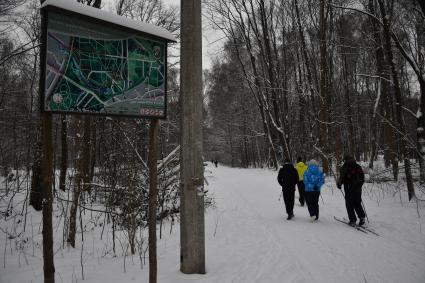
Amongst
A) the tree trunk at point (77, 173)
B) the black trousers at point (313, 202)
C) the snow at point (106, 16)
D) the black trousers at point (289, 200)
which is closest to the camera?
the snow at point (106, 16)

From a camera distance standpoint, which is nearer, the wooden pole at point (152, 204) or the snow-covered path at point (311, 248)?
the wooden pole at point (152, 204)

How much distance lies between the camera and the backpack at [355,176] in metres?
7.64

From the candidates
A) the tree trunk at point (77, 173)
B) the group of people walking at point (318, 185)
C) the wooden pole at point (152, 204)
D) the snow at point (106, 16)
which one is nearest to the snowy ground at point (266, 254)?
the tree trunk at point (77, 173)

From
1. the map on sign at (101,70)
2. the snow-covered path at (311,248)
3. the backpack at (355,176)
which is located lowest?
the snow-covered path at (311,248)

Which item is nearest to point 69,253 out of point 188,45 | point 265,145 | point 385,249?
point 188,45

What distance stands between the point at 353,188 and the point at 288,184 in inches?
69.5

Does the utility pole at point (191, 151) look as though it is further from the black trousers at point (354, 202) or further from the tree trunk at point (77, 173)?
the black trousers at point (354, 202)

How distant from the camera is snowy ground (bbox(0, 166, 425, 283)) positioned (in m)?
4.29

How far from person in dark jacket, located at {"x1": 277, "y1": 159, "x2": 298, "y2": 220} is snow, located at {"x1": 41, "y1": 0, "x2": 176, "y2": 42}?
244 inches

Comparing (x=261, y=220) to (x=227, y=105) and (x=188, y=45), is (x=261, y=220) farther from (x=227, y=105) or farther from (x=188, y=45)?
(x=227, y=105)

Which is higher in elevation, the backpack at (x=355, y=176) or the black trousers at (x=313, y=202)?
the backpack at (x=355, y=176)

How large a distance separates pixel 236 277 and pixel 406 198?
8902 mm

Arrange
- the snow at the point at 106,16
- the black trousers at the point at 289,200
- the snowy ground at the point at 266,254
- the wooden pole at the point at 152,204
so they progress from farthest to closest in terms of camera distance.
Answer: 1. the black trousers at the point at 289,200
2. the snowy ground at the point at 266,254
3. the wooden pole at the point at 152,204
4. the snow at the point at 106,16

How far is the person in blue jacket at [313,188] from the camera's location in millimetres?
8312
